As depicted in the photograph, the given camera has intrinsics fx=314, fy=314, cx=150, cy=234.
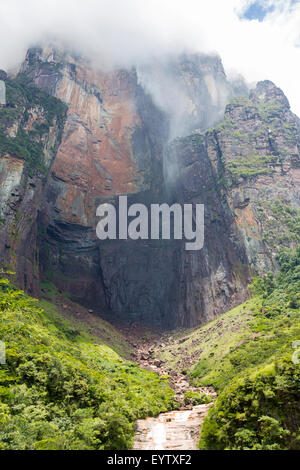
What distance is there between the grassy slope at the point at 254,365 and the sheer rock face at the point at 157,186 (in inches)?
390

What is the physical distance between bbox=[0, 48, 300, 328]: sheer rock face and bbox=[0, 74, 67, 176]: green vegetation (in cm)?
447

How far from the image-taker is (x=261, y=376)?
1600 centimetres

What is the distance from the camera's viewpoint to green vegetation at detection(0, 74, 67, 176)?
58781 millimetres

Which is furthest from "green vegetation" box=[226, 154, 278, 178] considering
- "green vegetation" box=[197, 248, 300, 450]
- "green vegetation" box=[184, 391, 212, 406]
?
"green vegetation" box=[197, 248, 300, 450]

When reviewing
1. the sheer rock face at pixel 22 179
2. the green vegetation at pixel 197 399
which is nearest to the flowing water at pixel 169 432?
the green vegetation at pixel 197 399

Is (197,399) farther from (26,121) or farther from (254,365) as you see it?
(26,121)

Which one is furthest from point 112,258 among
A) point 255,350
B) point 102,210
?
point 255,350

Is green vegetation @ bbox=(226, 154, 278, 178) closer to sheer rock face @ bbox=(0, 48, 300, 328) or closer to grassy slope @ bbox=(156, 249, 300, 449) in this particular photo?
sheer rock face @ bbox=(0, 48, 300, 328)

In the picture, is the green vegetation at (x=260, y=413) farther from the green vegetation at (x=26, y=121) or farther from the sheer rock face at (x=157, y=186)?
the green vegetation at (x=26, y=121)

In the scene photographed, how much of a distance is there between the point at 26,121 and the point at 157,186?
40465 millimetres

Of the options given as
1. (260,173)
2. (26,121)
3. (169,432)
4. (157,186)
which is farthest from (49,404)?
(157,186)

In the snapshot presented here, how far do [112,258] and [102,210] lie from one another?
14.7 meters

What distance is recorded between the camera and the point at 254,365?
94.6ft

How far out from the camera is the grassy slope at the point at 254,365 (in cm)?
1403
